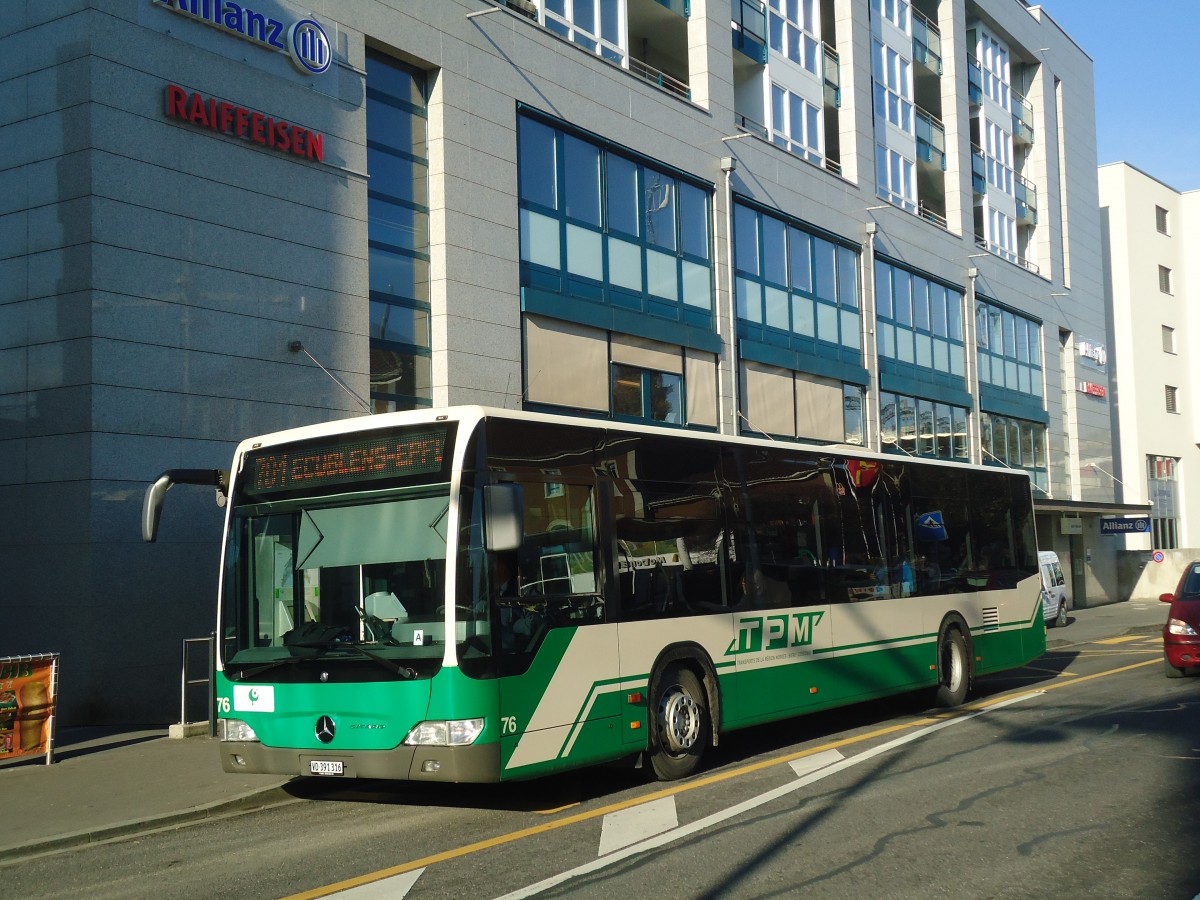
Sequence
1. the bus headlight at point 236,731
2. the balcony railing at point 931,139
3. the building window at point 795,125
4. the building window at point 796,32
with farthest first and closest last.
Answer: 1. the balcony railing at point 931,139
2. the building window at point 796,32
3. the building window at point 795,125
4. the bus headlight at point 236,731

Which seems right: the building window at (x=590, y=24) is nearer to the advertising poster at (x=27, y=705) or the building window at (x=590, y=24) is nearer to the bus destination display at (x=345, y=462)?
the advertising poster at (x=27, y=705)

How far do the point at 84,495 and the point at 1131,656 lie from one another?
16.9 m

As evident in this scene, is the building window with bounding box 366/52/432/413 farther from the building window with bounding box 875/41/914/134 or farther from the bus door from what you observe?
the building window with bounding box 875/41/914/134

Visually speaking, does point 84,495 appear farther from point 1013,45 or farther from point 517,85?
Answer: point 1013,45

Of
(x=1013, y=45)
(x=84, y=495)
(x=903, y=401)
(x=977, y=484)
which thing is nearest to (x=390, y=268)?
(x=84, y=495)

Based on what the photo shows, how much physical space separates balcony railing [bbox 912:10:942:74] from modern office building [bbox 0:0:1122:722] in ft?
3.75

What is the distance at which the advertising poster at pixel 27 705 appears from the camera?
456 inches

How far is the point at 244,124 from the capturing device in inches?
656

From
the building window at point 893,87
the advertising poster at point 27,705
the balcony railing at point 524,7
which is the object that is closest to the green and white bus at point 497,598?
the advertising poster at point 27,705

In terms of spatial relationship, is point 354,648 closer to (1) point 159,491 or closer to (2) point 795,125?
(1) point 159,491

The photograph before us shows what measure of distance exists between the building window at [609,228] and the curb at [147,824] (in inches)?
491

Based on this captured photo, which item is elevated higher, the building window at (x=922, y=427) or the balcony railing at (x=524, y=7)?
the balcony railing at (x=524, y=7)

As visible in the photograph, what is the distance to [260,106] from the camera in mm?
16891

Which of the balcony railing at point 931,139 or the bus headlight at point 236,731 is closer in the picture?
the bus headlight at point 236,731
